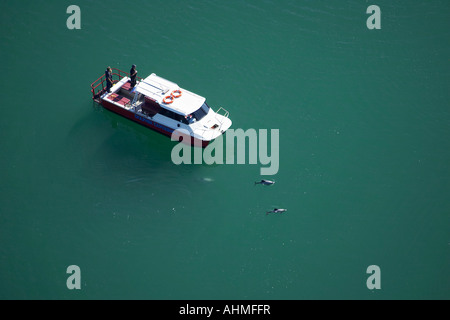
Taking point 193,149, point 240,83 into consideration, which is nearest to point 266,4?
point 240,83

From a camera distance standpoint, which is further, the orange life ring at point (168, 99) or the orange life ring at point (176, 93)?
the orange life ring at point (176, 93)

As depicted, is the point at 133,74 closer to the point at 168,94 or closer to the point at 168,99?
the point at 168,94

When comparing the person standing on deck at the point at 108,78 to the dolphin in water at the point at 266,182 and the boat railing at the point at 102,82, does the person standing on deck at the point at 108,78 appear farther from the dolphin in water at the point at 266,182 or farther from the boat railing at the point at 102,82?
the dolphin in water at the point at 266,182

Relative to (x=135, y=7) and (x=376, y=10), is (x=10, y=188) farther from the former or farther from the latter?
(x=376, y=10)

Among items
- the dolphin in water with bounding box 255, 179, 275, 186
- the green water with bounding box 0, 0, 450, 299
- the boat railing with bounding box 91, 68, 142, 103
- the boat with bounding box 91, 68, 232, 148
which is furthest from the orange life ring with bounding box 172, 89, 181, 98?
the dolphin in water with bounding box 255, 179, 275, 186

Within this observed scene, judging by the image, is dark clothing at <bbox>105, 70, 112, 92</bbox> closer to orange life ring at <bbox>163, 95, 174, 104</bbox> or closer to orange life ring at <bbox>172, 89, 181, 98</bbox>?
orange life ring at <bbox>163, 95, 174, 104</bbox>

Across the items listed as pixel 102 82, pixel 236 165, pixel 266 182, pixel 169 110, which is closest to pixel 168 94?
A: pixel 169 110

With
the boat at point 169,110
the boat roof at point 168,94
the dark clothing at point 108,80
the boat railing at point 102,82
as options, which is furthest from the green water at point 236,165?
the boat roof at point 168,94
